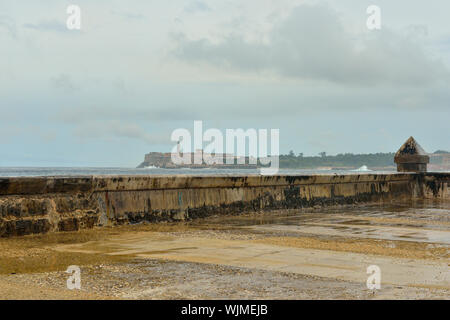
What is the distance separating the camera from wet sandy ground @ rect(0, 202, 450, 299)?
399 cm

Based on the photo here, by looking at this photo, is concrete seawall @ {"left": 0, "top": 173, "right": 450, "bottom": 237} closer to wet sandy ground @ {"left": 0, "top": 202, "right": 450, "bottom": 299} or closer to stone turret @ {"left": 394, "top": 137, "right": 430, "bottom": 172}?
wet sandy ground @ {"left": 0, "top": 202, "right": 450, "bottom": 299}

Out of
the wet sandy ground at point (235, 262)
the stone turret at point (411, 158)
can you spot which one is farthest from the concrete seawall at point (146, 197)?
the stone turret at point (411, 158)

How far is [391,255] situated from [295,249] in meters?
0.96

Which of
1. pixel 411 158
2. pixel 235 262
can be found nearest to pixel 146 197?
pixel 235 262

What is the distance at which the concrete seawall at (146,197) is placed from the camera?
283 inches

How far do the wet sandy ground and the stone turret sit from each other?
10.8 meters

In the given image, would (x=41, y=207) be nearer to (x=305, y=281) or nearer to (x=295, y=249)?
(x=295, y=249)

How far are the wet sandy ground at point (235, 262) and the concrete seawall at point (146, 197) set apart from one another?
1.35 feet

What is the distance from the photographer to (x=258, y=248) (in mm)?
6137

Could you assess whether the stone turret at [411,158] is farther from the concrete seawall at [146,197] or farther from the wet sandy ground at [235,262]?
the wet sandy ground at [235,262]

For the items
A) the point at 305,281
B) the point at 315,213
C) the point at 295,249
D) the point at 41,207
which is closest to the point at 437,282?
the point at 305,281

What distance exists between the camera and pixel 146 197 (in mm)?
8961

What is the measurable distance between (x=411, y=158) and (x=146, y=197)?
12.6 metres

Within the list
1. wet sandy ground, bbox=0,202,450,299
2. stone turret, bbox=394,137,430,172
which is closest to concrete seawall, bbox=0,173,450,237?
wet sandy ground, bbox=0,202,450,299
